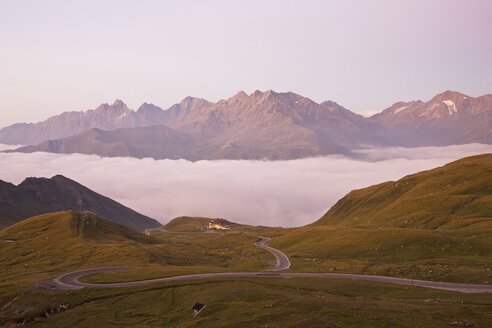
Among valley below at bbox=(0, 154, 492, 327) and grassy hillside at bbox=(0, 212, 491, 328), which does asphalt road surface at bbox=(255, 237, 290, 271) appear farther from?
grassy hillside at bbox=(0, 212, 491, 328)

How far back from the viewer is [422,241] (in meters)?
123

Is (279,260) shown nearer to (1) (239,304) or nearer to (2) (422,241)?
(2) (422,241)

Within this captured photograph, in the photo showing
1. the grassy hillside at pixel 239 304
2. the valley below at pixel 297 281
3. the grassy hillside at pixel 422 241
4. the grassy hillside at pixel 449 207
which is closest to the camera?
the grassy hillside at pixel 239 304

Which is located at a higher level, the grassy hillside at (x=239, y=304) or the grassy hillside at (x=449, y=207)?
the grassy hillside at (x=449, y=207)

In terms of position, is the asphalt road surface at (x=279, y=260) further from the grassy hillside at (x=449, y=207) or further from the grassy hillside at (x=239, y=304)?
the grassy hillside at (x=449, y=207)

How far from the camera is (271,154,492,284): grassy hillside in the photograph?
101312 millimetres

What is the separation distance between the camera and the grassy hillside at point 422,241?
332 feet

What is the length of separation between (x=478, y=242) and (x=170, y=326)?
94.0 metres

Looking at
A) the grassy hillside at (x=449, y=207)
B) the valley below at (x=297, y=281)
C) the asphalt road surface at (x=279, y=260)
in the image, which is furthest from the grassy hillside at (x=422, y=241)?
the asphalt road surface at (x=279, y=260)

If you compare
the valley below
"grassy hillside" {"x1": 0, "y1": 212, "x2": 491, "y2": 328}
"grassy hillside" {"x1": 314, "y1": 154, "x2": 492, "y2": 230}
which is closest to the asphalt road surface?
the valley below

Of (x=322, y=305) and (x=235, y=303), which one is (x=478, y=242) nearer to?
(x=322, y=305)

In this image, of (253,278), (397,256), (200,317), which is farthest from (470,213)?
(200,317)

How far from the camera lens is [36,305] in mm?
90625

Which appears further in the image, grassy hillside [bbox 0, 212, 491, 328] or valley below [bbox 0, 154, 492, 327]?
valley below [bbox 0, 154, 492, 327]
